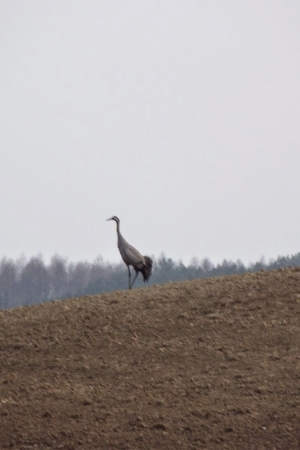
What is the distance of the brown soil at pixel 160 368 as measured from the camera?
1267cm

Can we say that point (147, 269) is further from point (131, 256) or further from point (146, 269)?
point (131, 256)

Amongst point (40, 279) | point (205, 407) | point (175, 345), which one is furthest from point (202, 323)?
point (40, 279)

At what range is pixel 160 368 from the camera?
15.0 metres

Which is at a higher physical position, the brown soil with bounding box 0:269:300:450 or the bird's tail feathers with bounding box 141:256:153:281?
the bird's tail feathers with bounding box 141:256:153:281

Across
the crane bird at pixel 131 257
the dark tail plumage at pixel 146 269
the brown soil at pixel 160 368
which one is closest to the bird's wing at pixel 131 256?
the crane bird at pixel 131 257

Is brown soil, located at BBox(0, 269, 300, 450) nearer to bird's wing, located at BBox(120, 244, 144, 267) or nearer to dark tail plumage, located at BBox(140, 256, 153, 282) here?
bird's wing, located at BBox(120, 244, 144, 267)

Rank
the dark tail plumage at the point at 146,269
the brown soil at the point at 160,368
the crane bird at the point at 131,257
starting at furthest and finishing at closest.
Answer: the dark tail plumage at the point at 146,269 → the crane bird at the point at 131,257 → the brown soil at the point at 160,368

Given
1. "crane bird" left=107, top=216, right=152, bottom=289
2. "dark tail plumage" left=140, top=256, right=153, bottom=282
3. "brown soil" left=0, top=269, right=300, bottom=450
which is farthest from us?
"dark tail plumage" left=140, top=256, right=153, bottom=282

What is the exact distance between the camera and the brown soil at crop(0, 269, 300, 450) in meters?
12.7

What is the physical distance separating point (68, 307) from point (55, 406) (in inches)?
196

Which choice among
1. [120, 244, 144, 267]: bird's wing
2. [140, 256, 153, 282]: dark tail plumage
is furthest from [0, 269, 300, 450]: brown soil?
[140, 256, 153, 282]: dark tail plumage

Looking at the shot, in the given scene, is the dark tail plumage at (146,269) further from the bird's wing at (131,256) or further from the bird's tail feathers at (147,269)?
the bird's wing at (131,256)

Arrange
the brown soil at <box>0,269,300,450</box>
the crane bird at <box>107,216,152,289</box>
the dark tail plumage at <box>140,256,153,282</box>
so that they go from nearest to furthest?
the brown soil at <box>0,269,300,450</box>, the crane bird at <box>107,216,152,289</box>, the dark tail plumage at <box>140,256,153,282</box>

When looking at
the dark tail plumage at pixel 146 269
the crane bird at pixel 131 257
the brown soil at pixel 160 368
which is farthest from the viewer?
the dark tail plumage at pixel 146 269
